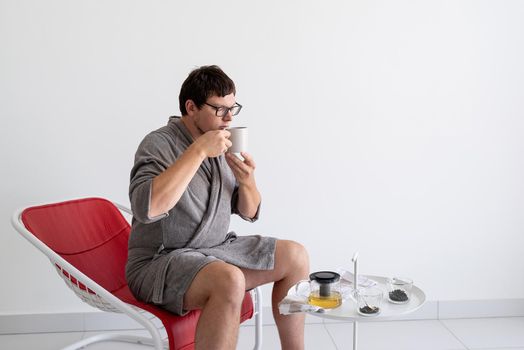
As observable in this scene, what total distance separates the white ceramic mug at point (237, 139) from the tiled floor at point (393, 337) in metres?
1.04

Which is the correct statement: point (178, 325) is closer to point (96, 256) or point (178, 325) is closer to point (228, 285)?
point (228, 285)

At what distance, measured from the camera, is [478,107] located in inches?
116

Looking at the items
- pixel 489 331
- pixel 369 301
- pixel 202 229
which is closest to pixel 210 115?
pixel 202 229

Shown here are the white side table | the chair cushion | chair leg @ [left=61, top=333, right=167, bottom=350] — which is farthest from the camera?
chair leg @ [left=61, top=333, right=167, bottom=350]

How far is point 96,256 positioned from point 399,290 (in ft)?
3.47

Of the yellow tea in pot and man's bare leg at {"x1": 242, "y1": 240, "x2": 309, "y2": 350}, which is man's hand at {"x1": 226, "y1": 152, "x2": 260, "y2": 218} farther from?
the yellow tea in pot

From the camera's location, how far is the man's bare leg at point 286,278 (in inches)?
85.2

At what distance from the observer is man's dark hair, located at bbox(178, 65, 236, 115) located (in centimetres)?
211

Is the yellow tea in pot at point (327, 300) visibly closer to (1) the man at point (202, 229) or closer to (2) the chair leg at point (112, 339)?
(1) the man at point (202, 229)

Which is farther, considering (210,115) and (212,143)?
(210,115)

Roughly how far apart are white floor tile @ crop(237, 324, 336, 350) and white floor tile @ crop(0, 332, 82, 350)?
0.71 m

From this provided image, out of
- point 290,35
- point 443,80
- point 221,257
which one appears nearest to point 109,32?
point 290,35

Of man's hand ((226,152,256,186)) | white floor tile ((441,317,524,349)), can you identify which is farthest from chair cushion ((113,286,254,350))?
white floor tile ((441,317,524,349))

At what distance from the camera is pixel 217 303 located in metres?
1.87
